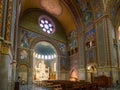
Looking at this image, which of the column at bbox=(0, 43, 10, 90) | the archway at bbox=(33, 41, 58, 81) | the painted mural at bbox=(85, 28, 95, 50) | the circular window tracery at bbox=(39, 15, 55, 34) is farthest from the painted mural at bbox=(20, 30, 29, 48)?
the column at bbox=(0, 43, 10, 90)

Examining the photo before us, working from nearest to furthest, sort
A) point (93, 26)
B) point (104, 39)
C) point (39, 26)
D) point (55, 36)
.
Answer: point (104, 39), point (93, 26), point (39, 26), point (55, 36)

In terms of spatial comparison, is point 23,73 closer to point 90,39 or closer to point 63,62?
point 63,62

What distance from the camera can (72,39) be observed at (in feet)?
84.0

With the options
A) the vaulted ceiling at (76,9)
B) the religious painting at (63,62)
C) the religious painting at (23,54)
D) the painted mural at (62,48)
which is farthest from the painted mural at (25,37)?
the religious painting at (63,62)

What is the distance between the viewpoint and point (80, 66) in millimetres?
22109

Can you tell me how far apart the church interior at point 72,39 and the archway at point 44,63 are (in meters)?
10.8

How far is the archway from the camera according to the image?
118ft

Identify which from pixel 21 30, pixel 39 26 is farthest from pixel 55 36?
pixel 21 30

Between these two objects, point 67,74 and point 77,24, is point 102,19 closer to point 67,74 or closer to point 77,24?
point 77,24

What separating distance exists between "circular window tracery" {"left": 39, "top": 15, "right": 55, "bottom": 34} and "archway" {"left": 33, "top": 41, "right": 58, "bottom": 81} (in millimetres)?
10296

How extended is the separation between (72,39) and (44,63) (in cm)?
1670

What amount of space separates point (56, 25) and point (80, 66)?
33.3 feet

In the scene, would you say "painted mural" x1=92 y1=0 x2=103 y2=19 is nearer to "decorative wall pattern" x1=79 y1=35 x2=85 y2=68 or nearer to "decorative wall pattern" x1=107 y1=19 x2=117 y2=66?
"decorative wall pattern" x1=107 y1=19 x2=117 y2=66

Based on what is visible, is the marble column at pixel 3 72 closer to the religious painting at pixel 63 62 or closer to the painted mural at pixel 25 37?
the painted mural at pixel 25 37
